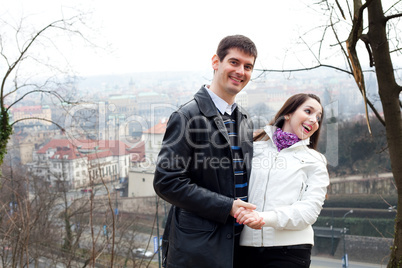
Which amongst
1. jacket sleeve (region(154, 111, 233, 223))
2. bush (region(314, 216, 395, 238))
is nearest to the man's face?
jacket sleeve (region(154, 111, 233, 223))

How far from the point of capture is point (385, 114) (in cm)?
233

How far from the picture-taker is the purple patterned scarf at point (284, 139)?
1.69 meters

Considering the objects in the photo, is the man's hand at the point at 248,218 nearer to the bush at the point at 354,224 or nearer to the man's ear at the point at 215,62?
the man's ear at the point at 215,62

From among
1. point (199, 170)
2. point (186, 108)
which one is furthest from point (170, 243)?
point (186, 108)

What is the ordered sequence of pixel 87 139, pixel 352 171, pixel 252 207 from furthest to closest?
pixel 352 171
pixel 87 139
pixel 252 207

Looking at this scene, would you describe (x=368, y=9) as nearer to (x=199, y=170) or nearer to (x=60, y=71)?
(x=199, y=170)

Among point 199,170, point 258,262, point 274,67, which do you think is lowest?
point 258,262

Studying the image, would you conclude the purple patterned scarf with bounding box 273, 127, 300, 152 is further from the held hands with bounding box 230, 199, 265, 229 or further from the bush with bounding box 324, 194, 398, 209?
the bush with bounding box 324, 194, 398, 209

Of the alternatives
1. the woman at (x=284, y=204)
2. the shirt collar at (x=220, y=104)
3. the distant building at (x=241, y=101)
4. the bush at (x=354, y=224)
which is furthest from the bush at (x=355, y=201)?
the shirt collar at (x=220, y=104)

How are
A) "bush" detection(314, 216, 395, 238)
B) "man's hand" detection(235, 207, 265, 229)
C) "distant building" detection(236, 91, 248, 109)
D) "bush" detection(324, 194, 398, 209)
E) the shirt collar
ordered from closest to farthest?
1. "man's hand" detection(235, 207, 265, 229)
2. the shirt collar
3. "distant building" detection(236, 91, 248, 109)
4. "bush" detection(314, 216, 395, 238)
5. "bush" detection(324, 194, 398, 209)

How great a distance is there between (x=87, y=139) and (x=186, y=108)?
592 centimetres

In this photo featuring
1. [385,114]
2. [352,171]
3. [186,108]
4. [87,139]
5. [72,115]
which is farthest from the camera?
[352,171]

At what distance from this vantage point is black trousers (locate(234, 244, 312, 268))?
1.52m

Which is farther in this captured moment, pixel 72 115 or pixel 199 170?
pixel 72 115
